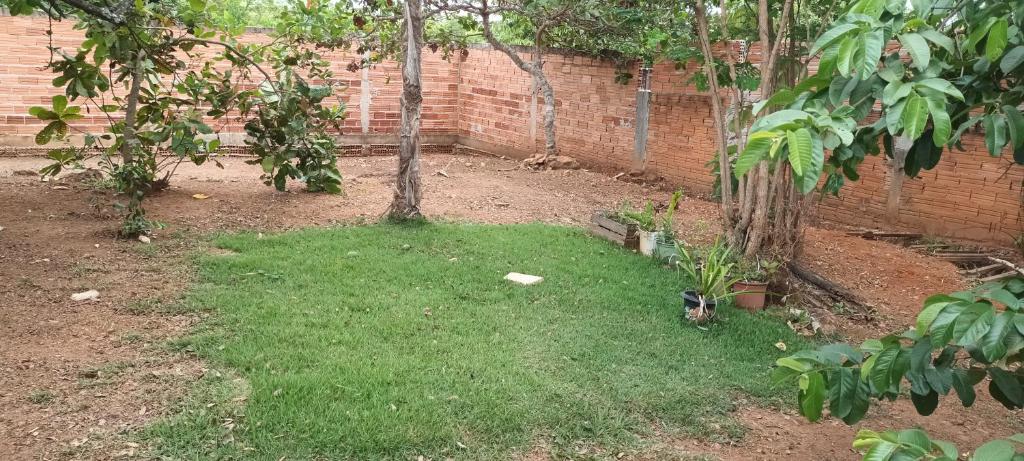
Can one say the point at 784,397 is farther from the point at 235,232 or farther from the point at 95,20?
the point at 95,20

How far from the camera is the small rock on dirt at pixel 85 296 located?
4.72 metres

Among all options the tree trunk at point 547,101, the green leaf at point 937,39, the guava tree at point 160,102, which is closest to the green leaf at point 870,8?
the green leaf at point 937,39

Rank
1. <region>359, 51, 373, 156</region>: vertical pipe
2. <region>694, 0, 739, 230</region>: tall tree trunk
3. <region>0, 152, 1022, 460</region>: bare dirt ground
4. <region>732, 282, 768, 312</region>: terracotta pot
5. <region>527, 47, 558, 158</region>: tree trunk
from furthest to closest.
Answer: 1. <region>359, 51, 373, 156</region>: vertical pipe
2. <region>527, 47, 558, 158</region>: tree trunk
3. <region>694, 0, 739, 230</region>: tall tree trunk
4. <region>732, 282, 768, 312</region>: terracotta pot
5. <region>0, 152, 1022, 460</region>: bare dirt ground

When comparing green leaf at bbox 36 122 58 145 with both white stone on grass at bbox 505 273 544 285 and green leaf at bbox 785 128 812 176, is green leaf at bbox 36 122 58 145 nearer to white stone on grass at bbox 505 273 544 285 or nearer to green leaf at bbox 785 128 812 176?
white stone on grass at bbox 505 273 544 285

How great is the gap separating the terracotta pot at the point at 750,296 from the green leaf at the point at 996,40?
156 inches

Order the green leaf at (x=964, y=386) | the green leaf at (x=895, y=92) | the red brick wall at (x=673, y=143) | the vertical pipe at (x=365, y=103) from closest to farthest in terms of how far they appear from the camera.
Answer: the green leaf at (x=895, y=92) < the green leaf at (x=964, y=386) < the red brick wall at (x=673, y=143) < the vertical pipe at (x=365, y=103)

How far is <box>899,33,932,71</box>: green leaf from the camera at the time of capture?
1540 mm

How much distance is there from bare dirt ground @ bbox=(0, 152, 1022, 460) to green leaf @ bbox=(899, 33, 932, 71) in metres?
2.28

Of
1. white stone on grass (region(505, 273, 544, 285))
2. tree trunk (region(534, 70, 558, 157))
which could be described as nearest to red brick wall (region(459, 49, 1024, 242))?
tree trunk (region(534, 70, 558, 157))

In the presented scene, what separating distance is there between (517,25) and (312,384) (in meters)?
7.71

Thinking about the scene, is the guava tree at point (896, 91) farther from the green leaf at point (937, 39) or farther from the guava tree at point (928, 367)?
the guava tree at point (928, 367)

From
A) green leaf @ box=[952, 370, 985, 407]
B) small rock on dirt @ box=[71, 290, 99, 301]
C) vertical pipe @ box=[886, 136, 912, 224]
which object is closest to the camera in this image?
green leaf @ box=[952, 370, 985, 407]

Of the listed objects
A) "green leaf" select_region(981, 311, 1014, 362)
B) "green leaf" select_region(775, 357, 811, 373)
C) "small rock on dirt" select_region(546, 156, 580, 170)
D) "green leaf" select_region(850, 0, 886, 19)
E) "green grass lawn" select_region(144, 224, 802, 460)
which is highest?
"green leaf" select_region(850, 0, 886, 19)

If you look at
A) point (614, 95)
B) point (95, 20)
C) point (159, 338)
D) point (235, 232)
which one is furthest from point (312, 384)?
point (614, 95)
